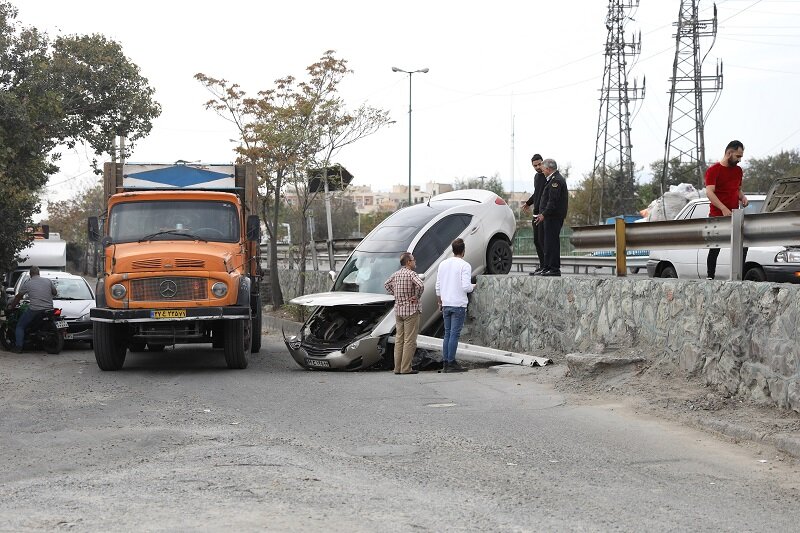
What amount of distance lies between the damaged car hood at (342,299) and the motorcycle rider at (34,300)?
6658 millimetres

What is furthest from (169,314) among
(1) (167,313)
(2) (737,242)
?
(2) (737,242)

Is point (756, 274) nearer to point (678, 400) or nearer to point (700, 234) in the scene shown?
point (700, 234)

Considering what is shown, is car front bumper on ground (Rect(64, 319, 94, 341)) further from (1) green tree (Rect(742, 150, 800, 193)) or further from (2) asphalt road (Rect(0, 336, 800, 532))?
(1) green tree (Rect(742, 150, 800, 193))

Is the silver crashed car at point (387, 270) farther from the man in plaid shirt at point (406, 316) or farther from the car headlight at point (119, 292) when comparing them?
the car headlight at point (119, 292)

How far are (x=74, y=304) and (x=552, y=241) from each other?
36.8 feet

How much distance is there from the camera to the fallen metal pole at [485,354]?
1427cm

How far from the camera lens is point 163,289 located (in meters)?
14.9

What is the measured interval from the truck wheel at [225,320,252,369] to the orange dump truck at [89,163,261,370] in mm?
15

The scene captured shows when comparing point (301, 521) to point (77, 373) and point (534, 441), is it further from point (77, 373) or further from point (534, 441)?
point (77, 373)

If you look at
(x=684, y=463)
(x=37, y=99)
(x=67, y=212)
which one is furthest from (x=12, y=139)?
(x=67, y=212)

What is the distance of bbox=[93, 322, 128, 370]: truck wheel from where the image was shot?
608 inches

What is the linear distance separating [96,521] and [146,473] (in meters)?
1.46

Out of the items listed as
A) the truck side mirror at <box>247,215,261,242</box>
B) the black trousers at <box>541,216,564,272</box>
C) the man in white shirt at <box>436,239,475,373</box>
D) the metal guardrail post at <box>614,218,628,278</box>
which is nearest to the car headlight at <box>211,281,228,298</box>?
the truck side mirror at <box>247,215,261,242</box>

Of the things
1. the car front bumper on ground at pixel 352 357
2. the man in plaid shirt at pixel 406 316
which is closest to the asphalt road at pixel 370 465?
the man in plaid shirt at pixel 406 316
